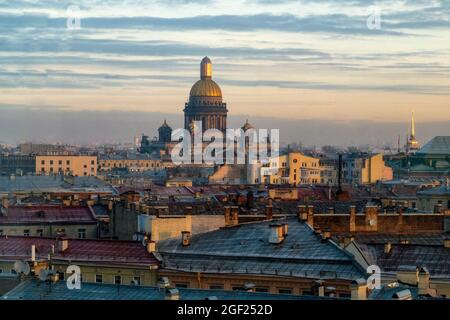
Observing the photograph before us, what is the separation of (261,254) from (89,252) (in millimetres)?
2097

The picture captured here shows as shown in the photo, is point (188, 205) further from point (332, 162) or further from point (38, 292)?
point (332, 162)

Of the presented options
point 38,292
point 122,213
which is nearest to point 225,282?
point 38,292

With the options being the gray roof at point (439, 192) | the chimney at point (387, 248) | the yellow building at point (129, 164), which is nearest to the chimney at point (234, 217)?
the chimney at point (387, 248)

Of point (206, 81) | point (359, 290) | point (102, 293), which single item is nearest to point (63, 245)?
point (102, 293)

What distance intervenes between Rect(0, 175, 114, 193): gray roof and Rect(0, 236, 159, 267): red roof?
49.0 ft

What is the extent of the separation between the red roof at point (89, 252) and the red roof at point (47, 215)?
190 inches

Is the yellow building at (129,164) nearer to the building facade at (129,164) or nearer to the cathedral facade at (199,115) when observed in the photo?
the building facade at (129,164)

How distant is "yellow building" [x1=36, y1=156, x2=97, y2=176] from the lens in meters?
43.8

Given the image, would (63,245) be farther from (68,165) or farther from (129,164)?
(129,164)

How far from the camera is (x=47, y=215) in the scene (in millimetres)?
19172

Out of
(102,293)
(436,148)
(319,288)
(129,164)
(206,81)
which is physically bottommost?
(319,288)

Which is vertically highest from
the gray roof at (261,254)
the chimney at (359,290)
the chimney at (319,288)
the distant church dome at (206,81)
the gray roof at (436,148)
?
the distant church dome at (206,81)

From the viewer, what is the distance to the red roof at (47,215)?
1845cm
